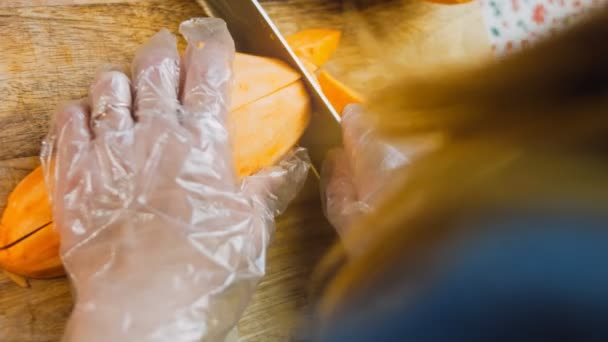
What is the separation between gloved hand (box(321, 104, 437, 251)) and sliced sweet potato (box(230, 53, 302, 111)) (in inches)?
4.2

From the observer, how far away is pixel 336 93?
2.85 feet

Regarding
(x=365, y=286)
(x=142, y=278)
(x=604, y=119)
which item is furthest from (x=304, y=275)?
(x=604, y=119)

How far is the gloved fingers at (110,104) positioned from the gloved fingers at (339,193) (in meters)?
0.31

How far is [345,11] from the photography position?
0.99m

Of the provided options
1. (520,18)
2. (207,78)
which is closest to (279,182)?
(207,78)

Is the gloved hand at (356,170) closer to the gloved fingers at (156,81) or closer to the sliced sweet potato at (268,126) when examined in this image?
the sliced sweet potato at (268,126)

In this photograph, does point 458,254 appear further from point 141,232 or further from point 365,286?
point 141,232

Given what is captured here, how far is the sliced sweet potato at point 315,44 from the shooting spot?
Result: 866 mm

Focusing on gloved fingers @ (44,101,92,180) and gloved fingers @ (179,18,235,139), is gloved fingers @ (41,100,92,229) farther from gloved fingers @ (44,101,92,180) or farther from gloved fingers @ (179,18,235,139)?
gloved fingers @ (179,18,235,139)

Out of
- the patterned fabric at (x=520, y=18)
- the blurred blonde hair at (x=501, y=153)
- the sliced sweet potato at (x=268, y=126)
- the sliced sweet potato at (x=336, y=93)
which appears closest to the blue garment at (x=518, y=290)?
the blurred blonde hair at (x=501, y=153)

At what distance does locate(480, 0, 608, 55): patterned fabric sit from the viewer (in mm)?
1146

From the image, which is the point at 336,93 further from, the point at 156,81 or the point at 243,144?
the point at 156,81

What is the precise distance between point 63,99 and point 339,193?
42 cm

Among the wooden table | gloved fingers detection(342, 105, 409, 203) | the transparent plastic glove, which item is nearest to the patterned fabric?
gloved fingers detection(342, 105, 409, 203)
